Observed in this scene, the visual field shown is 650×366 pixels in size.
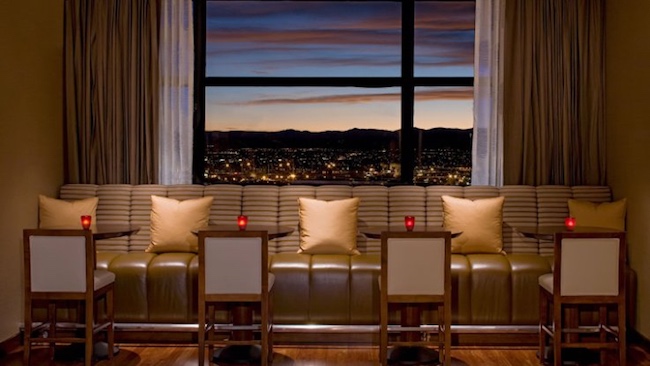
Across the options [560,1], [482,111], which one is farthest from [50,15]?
[560,1]

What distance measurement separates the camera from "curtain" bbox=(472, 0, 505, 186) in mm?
5508

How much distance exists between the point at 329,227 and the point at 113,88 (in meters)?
2.13

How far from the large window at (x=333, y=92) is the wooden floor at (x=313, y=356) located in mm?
1742

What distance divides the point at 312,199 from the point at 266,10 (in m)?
1.89

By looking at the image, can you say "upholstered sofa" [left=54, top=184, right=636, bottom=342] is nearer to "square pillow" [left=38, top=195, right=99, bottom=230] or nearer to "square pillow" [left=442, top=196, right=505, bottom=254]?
"square pillow" [left=442, top=196, right=505, bottom=254]

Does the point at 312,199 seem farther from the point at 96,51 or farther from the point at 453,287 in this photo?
the point at 96,51

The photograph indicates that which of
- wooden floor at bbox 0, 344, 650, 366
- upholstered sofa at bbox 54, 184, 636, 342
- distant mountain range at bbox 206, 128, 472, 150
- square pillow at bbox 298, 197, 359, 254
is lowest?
wooden floor at bbox 0, 344, 650, 366

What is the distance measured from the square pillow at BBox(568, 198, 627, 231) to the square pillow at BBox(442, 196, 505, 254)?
568mm

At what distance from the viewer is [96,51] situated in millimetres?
5500

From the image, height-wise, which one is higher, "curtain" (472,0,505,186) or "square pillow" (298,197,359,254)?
"curtain" (472,0,505,186)

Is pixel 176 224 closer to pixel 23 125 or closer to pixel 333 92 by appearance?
pixel 23 125

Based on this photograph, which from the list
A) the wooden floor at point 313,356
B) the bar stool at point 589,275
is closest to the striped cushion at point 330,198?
the wooden floor at point 313,356

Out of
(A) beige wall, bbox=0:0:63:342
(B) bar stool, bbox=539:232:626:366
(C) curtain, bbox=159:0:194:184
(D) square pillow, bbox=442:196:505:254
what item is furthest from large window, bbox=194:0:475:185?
(B) bar stool, bbox=539:232:626:366

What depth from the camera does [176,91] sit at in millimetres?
5590
